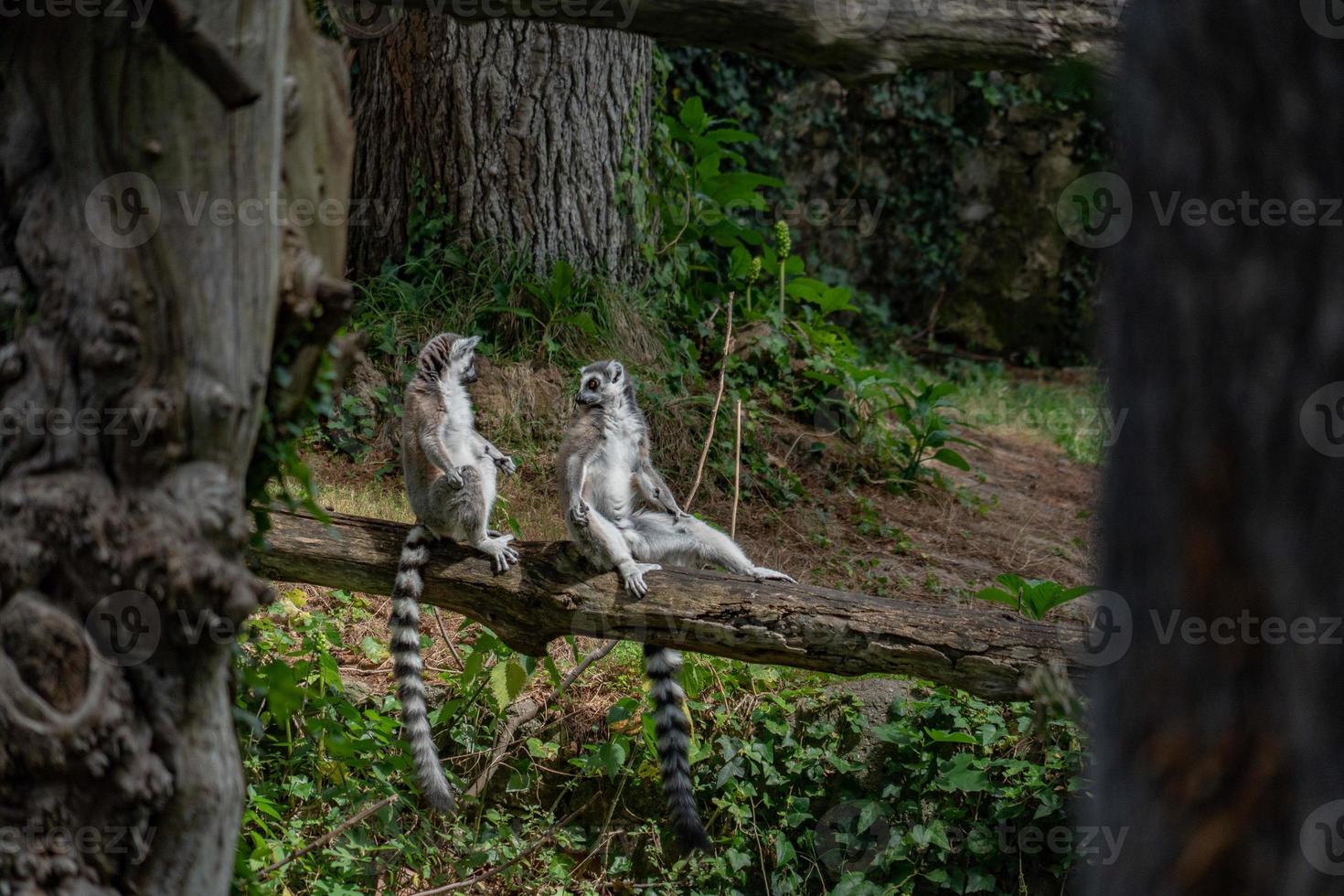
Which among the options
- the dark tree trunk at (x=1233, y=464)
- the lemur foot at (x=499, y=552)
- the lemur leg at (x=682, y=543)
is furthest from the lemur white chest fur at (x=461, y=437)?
Result: the dark tree trunk at (x=1233, y=464)

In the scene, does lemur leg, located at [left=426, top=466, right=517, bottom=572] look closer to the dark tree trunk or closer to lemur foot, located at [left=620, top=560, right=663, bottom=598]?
lemur foot, located at [left=620, top=560, right=663, bottom=598]

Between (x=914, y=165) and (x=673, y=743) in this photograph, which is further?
(x=914, y=165)

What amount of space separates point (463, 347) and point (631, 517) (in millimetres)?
1295

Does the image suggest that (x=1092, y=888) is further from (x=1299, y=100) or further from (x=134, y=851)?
(x=134, y=851)

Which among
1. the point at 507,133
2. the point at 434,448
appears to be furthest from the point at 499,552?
the point at 507,133

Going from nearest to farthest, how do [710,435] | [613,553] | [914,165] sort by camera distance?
[613,553] < [710,435] < [914,165]

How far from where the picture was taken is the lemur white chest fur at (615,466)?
17.9ft

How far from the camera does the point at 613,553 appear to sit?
4.27 m

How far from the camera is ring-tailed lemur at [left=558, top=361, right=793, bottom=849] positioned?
170 inches

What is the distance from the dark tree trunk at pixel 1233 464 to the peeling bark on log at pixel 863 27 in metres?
1.41

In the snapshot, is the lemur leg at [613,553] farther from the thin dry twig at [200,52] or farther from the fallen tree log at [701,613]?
the thin dry twig at [200,52]

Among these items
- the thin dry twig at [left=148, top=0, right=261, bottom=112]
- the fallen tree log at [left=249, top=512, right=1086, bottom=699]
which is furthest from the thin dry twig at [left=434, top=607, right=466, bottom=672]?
the thin dry twig at [left=148, top=0, right=261, bottom=112]

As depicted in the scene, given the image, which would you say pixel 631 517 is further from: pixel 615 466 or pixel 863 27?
pixel 863 27

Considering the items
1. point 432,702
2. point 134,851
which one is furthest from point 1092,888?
point 432,702
